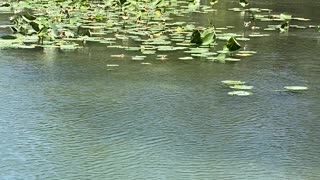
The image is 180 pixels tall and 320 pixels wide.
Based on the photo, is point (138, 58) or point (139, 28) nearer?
point (138, 58)

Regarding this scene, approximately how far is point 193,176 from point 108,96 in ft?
3.27

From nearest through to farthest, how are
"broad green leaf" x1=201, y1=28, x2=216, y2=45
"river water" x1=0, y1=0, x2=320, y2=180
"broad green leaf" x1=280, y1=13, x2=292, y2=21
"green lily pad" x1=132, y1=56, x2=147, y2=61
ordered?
"river water" x1=0, y1=0, x2=320, y2=180, "green lily pad" x1=132, y1=56, x2=147, y2=61, "broad green leaf" x1=201, y1=28, x2=216, y2=45, "broad green leaf" x1=280, y1=13, x2=292, y2=21

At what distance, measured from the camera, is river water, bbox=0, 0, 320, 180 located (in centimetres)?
203

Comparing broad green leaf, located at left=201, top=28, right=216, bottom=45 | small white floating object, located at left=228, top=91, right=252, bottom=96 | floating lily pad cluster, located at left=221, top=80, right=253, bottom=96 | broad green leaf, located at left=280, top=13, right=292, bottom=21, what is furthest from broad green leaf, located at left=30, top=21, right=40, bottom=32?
broad green leaf, located at left=280, top=13, right=292, bottom=21

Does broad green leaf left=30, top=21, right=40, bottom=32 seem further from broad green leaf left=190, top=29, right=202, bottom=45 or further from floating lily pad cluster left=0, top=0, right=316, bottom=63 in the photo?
broad green leaf left=190, top=29, right=202, bottom=45

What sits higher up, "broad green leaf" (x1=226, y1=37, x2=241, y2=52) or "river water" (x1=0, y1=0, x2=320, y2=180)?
"broad green leaf" (x1=226, y1=37, x2=241, y2=52)

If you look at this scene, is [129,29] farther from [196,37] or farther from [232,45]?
[232,45]

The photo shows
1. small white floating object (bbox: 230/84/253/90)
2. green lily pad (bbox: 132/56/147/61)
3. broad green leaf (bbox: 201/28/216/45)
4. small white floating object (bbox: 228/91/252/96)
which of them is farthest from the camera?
broad green leaf (bbox: 201/28/216/45)

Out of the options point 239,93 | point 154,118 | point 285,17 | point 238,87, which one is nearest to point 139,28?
point 285,17

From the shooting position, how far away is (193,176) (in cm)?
195

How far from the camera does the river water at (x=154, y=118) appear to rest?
2031 mm

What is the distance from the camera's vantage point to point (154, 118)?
255cm

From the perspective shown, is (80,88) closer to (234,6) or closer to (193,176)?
(193,176)

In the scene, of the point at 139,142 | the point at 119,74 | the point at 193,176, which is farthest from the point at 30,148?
the point at 119,74
